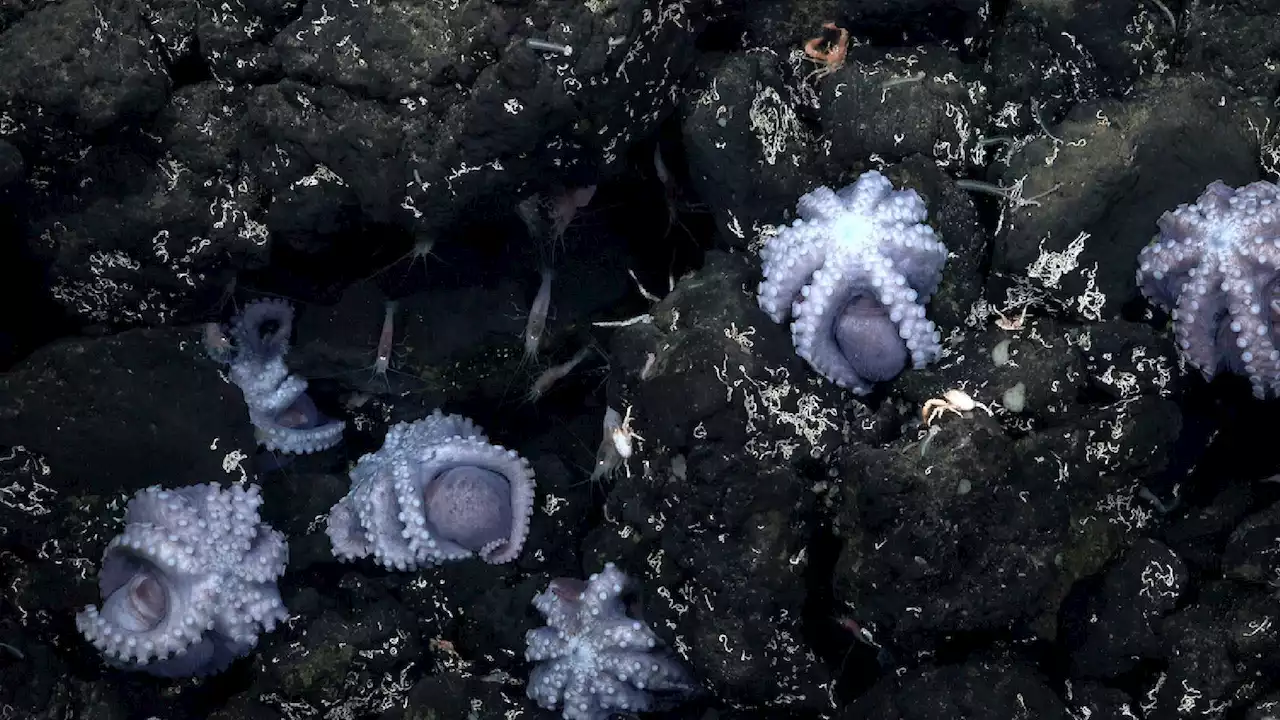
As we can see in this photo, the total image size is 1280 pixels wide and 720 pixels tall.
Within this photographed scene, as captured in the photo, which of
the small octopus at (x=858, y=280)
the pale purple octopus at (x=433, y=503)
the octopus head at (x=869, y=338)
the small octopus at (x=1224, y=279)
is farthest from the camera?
the pale purple octopus at (x=433, y=503)

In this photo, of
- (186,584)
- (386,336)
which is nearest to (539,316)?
(386,336)

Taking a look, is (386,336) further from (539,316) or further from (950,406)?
(950,406)

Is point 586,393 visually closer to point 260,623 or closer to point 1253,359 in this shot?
point 260,623

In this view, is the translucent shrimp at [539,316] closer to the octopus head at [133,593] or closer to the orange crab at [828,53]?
the orange crab at [828,53]

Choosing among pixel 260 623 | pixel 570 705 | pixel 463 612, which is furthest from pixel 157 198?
pixel 570 705

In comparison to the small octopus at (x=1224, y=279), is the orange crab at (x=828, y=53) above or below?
above

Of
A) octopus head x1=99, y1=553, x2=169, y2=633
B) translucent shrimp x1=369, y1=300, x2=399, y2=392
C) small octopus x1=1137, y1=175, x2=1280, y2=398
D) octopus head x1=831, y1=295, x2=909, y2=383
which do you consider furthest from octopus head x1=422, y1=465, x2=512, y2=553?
small octopus x1=1137, y1=175, x2=1280, y2=398

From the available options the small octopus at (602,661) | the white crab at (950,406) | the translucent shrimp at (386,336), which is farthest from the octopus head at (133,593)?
the white crab at (950,406)
